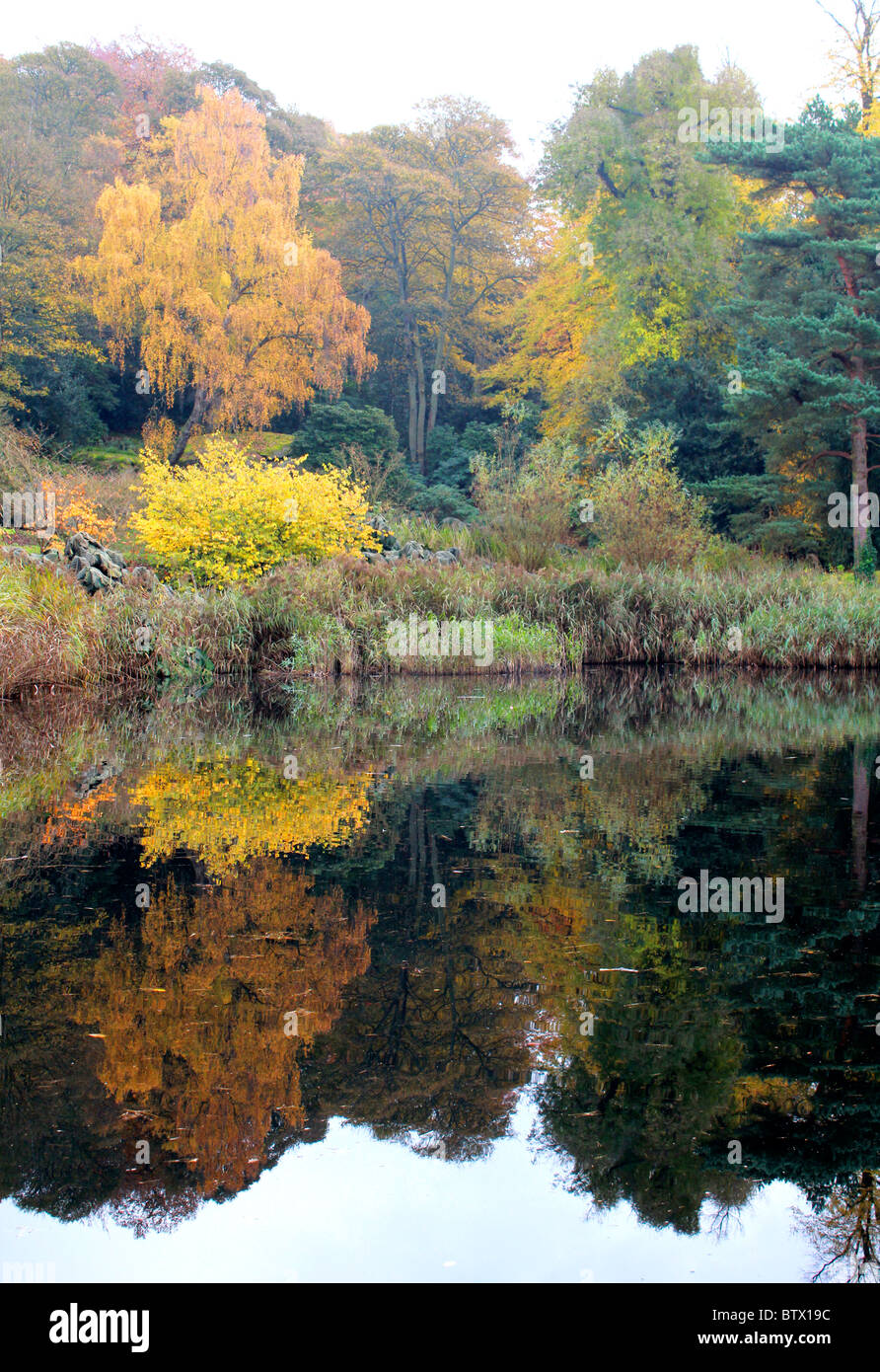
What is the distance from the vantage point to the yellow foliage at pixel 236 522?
16.7m

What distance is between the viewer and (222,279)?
2841 cm

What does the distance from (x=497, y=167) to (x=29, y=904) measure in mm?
35973

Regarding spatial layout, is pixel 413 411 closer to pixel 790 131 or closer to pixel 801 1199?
pixel 790 131

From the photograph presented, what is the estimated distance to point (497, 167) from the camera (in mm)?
35094

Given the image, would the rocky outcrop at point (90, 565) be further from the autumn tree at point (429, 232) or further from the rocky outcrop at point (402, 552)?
the autumn tree at point (429, 232)

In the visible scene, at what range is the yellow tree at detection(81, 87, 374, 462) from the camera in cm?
2720

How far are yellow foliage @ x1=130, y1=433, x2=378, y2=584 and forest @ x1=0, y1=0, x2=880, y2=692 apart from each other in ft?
0.22

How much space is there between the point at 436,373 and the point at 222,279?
792 cm

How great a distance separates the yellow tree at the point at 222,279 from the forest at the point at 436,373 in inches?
3.9

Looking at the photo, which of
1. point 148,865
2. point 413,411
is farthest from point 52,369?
point 148,865

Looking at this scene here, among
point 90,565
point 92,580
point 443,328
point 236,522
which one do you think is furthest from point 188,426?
point 92,580

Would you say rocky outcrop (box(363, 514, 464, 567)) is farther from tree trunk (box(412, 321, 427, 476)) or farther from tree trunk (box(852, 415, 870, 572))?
tree trunk (box(412, 321, 427, 476))

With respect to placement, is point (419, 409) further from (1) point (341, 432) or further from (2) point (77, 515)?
(2) point (77, 515)

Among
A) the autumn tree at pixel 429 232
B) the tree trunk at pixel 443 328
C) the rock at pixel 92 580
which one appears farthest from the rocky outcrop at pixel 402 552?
the tree trunk at pixel 443 328
